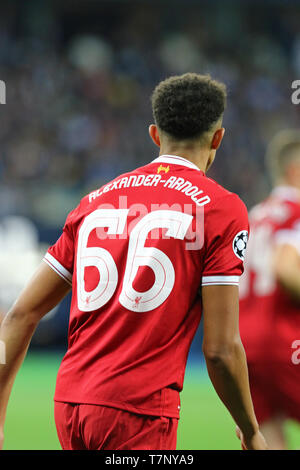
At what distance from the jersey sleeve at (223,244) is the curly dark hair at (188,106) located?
328 millimetres

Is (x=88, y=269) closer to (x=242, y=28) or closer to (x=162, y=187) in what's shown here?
(x=162, y=187)

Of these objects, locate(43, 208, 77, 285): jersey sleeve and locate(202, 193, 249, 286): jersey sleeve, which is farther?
locate(43, 208, 77, 285): jersey sleeve

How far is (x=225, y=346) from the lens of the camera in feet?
8.00

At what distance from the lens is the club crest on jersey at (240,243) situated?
2498 millimetres

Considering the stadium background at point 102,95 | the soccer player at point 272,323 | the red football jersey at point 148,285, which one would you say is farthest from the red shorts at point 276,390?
the stadium background at point 102,95

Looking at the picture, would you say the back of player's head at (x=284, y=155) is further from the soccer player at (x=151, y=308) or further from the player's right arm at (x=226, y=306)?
the player's right arm at (x=226, y=306)

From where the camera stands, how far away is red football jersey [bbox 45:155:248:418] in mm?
2471

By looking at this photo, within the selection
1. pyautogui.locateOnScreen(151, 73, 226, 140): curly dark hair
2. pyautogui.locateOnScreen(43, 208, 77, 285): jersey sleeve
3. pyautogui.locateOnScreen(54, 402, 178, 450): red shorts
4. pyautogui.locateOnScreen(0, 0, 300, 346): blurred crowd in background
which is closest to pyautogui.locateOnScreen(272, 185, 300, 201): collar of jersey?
pyautogui.locateOnScreen(151, 73, 226, 140): curly dark hair

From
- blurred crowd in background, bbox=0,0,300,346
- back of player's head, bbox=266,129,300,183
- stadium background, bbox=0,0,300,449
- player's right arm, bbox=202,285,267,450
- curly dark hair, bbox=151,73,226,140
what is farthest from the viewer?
blurred crowd in background, bbox=0,0,300,346

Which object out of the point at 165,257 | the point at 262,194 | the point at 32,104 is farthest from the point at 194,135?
the point at 32,104

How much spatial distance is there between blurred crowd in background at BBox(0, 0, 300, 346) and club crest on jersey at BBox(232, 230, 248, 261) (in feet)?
30.5

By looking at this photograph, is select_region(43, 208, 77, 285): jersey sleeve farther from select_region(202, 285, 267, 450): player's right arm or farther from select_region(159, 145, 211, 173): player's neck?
select_region(202, 285, 267, 450): player's right arm

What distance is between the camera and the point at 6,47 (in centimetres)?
1597

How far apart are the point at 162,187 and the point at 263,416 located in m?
2.35
